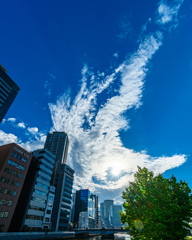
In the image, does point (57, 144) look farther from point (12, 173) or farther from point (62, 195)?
point (12, 173)

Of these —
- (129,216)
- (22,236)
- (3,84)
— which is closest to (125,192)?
(129,216)

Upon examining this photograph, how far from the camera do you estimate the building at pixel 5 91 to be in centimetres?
9675

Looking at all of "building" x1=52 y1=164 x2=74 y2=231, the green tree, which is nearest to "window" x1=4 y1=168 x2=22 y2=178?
"building" x1=52 y1=164 x2=74 y2=231

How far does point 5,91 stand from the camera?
98.8 m

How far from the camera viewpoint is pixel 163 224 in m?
12.6

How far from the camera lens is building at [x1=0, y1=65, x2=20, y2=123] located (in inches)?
3809

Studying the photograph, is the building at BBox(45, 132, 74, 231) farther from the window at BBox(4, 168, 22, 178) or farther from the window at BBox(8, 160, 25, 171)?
the window at BBox(4, 168, 22, 178)

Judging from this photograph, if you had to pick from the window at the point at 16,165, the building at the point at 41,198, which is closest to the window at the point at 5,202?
the window at the point at 16,165

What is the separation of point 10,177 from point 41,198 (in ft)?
79.0

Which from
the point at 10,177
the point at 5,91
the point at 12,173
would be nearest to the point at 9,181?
the point at 10,177

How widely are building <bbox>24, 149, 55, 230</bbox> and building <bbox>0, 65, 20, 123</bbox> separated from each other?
5017 cm

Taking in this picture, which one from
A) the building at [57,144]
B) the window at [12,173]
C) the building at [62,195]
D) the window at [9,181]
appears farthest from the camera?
the building at [57,144]

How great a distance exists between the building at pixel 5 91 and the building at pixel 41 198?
50.2 metres

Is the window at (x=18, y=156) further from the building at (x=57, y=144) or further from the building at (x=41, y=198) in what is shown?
the building at (x=57, y=144)
